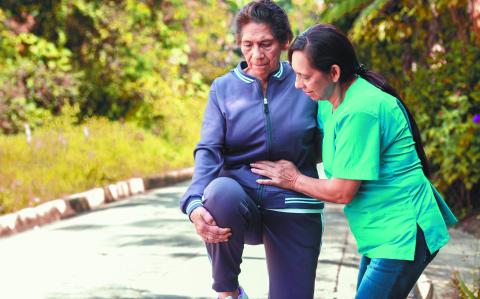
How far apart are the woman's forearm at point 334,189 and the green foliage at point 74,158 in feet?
25.0

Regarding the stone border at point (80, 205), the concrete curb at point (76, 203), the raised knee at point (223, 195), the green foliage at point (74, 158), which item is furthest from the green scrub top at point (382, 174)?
the green foliage at point (74, 158)

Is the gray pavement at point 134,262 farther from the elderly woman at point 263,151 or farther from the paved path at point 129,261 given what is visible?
the elderly woman at point 263,151

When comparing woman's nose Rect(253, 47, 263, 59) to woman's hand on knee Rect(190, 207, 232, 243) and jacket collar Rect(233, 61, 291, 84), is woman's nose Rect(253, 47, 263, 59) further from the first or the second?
woman's hand on knee Rect(190, 207, 232, 243)

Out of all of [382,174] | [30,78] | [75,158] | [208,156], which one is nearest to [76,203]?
[75,158]

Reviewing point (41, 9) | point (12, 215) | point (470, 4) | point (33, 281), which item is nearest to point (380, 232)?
point (33, 281)

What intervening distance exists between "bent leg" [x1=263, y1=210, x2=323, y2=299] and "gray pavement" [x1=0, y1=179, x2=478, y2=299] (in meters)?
2.37

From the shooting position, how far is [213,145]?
423 centimetres

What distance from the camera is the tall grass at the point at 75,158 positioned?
12422 mm

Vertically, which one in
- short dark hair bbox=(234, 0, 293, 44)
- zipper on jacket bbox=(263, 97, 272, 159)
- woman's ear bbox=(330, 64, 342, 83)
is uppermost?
short dark hair bbox=(234, 0, 293, 44)

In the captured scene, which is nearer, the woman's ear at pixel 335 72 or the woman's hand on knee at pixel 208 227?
the woman's ear at pixel 335 72

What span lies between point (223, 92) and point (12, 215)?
22.3 ft

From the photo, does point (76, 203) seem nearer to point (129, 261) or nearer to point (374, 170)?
point (129, 261)

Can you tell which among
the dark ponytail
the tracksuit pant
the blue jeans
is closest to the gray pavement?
the tracksuit pant

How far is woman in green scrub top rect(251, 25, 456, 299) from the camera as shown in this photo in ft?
11.2
